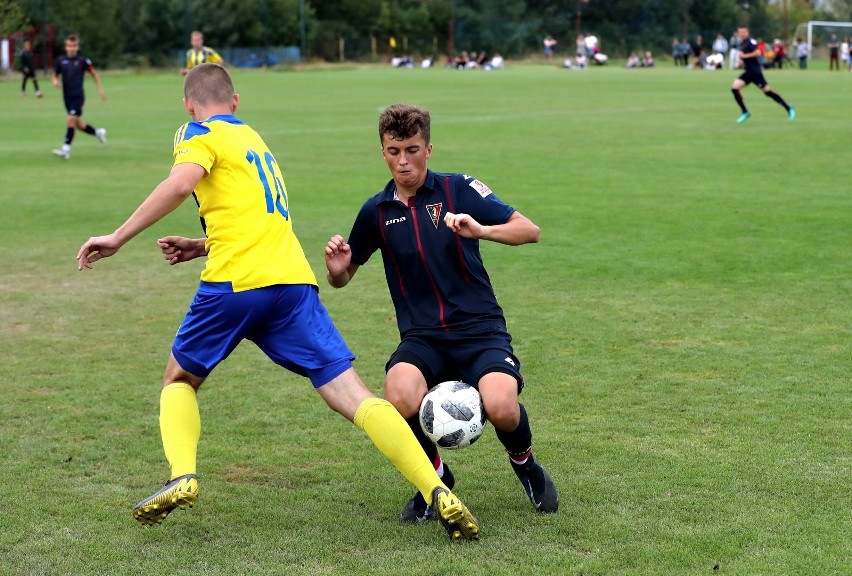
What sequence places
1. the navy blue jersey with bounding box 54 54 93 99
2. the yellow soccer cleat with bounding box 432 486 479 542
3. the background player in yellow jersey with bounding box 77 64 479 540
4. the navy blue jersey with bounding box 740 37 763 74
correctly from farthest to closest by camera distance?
1. the navy blue jersey with bounding box 740 37 763 74
2. the navy blue jersey with bounding box 54 54 93 99
3. the background player in yellow jersey with bounding box 77 64 479 540
4. the yellow soccer cleat with bounding box 432 486 479 542

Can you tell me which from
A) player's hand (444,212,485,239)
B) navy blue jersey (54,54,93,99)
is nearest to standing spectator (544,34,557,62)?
navy blue jersey (54,54,93,99)

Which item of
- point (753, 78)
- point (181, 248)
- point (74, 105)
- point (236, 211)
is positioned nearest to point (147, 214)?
point (236, 211)

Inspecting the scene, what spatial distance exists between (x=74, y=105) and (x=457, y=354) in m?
18.6

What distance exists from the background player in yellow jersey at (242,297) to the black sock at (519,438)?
403 millimetres

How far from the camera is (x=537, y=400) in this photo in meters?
7.09

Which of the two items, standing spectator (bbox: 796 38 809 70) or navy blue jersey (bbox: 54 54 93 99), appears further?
standing spectator (bbox: 796 38 809 70)

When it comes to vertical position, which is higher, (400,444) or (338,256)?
(338,256)

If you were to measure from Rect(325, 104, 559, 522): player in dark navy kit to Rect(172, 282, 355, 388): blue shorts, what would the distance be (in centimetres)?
32

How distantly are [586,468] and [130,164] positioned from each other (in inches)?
645

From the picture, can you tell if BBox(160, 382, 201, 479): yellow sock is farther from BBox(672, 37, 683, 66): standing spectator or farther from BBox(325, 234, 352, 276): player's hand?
BBox(672, 37, 683, 66): standing spectator

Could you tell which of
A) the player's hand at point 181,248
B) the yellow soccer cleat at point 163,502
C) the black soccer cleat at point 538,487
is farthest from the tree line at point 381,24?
the black soccer cleat at point 538,487

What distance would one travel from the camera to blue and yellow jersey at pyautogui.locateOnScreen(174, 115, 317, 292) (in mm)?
5117

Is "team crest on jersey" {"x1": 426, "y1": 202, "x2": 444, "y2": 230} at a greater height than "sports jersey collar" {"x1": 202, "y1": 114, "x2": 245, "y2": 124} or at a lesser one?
lesser

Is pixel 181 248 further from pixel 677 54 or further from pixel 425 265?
pixel 677 54
